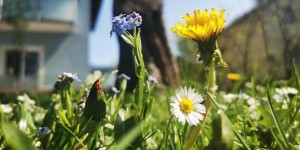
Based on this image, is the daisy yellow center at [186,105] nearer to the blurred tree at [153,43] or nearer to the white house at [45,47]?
the blurred tree at [153,43]

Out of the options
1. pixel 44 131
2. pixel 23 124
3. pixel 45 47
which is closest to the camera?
pixel 44 131

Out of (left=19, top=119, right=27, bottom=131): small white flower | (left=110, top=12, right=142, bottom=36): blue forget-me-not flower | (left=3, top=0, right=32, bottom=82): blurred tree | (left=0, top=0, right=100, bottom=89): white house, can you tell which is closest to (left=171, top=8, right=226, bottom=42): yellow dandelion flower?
(left=110, top=12, right=142, bottom=36): blue forget-me-not flower

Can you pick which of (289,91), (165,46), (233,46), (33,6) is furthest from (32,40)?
(289,91)

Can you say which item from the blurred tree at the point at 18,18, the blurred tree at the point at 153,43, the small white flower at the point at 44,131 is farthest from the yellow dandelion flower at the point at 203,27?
the blurred tree at the point at 18,18

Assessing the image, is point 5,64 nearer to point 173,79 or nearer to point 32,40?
point 32,40

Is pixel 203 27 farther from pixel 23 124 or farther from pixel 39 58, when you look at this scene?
pixel 39 58

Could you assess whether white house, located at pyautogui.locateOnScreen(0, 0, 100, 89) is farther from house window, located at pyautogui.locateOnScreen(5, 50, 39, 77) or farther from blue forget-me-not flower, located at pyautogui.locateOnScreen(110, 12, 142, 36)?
blue forget-me-not flower, located at pyautogui.locateOnScreen(110, 12, 142, 36)

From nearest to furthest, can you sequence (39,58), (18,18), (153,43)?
(153,43)
(18,18)
(39,58)

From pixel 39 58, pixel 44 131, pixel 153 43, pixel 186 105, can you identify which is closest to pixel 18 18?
pixel 39 58
